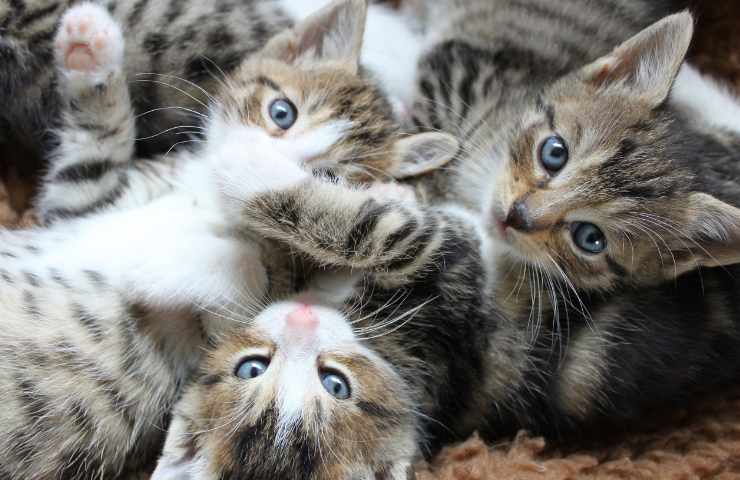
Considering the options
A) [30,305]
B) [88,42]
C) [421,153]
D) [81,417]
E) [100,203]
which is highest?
[421,153]

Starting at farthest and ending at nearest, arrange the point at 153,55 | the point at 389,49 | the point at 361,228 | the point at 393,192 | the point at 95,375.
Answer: the point at 389,49 < the point at 153,55 < the point at 393,192 < the point at 95,375 < the point at 361,228

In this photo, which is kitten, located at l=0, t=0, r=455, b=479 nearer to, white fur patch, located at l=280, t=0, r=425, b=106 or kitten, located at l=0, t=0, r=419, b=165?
kitten, located at l=0, t=0, r=419, b=165

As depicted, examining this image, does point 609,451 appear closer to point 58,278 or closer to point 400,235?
point 400,235

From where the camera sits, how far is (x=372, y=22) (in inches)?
89.7

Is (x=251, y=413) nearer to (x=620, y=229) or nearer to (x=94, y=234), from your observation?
(x=94, y=234)

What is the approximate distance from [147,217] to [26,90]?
62 centimetres

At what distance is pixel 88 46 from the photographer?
5.64 feet

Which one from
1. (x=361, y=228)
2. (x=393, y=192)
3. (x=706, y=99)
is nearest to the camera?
(x=361, y=228)

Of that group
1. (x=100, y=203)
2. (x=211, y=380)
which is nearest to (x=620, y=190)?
(x=211, y=380)

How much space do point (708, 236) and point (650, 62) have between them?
0.43 metres

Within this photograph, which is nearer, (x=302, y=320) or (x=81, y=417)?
(x=302, y=320)

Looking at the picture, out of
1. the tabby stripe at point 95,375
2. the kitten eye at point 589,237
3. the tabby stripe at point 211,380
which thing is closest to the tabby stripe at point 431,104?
the kitten eye at point 589,237

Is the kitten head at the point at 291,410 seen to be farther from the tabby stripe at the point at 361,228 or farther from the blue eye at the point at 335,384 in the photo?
the tabby stripe at the point at 361,228

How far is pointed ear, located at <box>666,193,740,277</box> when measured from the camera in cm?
151
